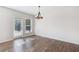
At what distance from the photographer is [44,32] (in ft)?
20.0

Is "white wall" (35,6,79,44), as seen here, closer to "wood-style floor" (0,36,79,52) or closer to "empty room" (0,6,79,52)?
"empty room" (0,6,79,52)

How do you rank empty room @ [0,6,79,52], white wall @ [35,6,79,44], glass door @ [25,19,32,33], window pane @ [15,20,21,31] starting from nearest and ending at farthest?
empty room @ [0,6,79,52] → white wall @ [35,6,79,44] → window pane @ [15,20,21,31] → glass door @ [25,19,32,33]

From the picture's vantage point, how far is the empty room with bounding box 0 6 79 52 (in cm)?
395

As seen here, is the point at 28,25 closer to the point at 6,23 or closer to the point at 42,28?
the point at 42,28

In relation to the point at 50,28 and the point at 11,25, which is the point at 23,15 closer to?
the point at 11,25

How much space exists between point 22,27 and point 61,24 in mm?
2757

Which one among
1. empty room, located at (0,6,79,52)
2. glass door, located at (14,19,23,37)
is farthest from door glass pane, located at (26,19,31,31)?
glass door, located at (14,19,23,37)

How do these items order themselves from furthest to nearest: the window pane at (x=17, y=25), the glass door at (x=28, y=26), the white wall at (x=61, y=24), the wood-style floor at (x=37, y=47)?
the glass door at (x=28, y=26), the window pane at (x=17, y=25), the white wall at (x=61, y=24), the wood-style floor at (x=37, y=47)

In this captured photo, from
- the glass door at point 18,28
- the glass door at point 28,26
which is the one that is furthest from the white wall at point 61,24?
the glass door at point 18,28

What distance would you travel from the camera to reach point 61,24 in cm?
498

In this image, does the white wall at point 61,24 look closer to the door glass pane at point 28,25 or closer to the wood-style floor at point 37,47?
the wood-style floor at point 37,47

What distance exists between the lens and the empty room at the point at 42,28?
395 centimetres
